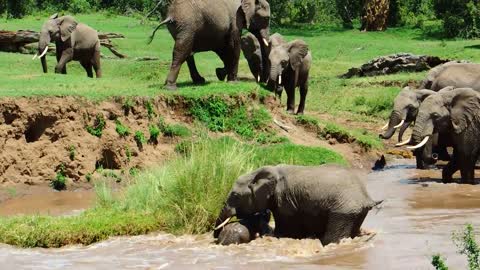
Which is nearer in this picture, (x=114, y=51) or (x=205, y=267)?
(x=205, y=267)

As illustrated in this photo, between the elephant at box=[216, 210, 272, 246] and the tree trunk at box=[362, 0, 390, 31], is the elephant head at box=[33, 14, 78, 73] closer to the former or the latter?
the elephant at box=[216, 210, 272, 246]

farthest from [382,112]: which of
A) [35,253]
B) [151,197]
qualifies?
[35,253]

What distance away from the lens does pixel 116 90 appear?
61.1ft

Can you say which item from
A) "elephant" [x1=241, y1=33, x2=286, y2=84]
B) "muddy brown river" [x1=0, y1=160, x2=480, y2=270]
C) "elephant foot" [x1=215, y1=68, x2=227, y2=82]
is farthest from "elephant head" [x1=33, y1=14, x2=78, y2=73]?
"muddy brown river" [x1=0, y1=160, x2=480, y2=270]

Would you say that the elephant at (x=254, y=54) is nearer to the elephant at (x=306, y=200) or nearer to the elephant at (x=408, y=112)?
the elephant at (x=408, y=112)

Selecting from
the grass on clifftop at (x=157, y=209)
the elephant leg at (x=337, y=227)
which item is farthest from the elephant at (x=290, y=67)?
the elephant leg at (x=337, y=227)

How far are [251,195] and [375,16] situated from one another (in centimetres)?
3168

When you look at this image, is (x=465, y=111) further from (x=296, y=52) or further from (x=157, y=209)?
(x=296, y=52)

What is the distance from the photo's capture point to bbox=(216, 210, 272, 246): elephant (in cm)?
1159

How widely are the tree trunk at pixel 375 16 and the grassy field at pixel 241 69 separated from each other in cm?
52

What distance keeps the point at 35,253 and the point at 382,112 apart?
47.5 feet

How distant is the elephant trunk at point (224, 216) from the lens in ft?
38.7

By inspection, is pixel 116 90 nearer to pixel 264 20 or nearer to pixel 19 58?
pixel 264 20

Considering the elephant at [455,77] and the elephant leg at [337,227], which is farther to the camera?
the elephant at [455,77]
